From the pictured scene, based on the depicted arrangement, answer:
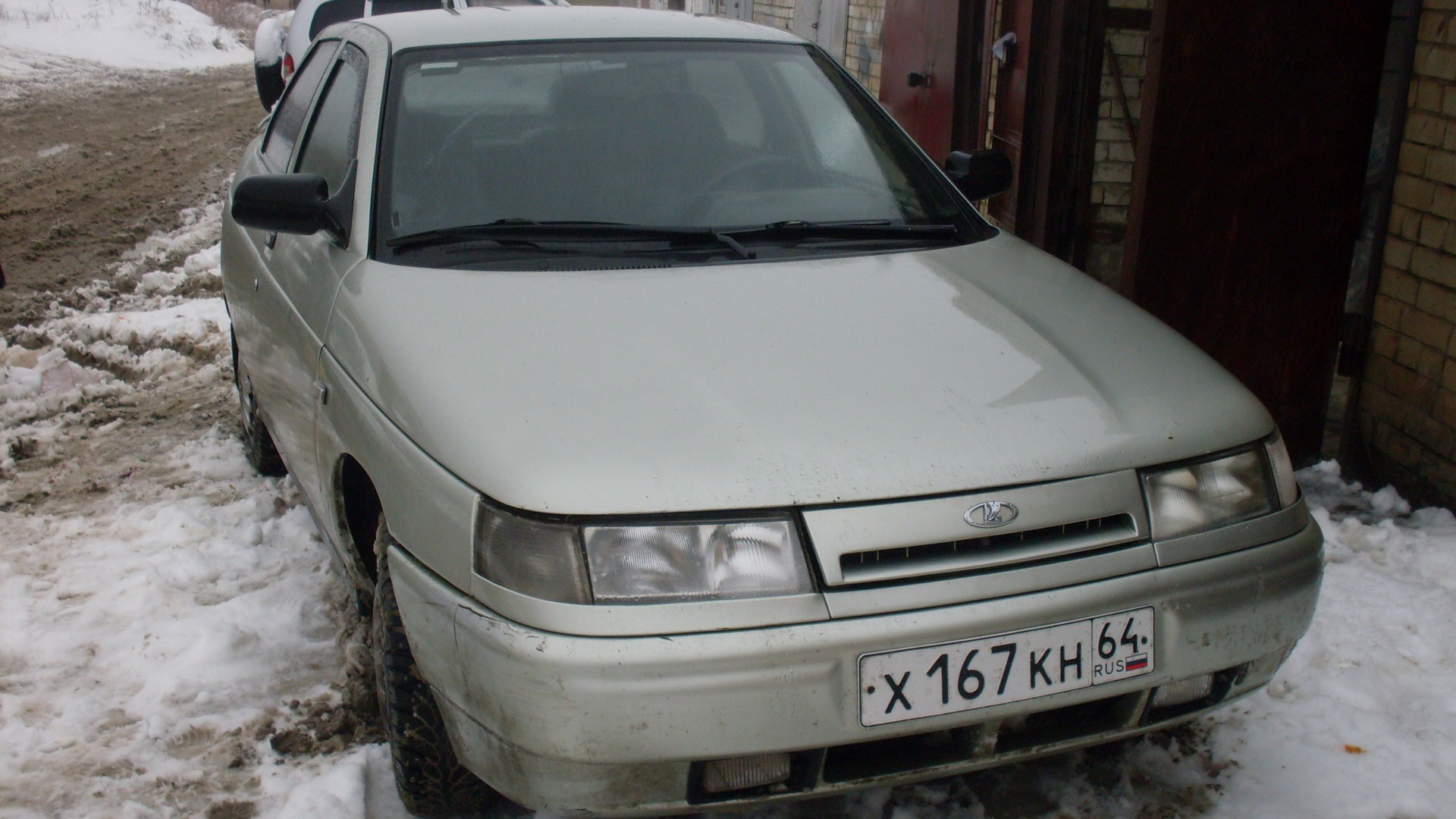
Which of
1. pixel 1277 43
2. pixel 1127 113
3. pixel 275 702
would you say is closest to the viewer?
pixel 275 702

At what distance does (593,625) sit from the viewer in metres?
1.97

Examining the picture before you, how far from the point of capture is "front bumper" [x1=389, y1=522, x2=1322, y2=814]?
1951mm

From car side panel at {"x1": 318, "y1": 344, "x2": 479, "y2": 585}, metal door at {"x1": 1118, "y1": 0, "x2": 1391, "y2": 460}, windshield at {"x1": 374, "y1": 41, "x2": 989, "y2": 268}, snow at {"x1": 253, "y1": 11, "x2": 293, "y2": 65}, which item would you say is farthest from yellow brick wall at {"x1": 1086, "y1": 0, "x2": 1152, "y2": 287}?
snow at {"x1": 253, "y1": 11, "x2": 293, "y2": 65}

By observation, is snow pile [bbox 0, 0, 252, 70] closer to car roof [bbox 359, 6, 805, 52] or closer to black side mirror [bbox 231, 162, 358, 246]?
car roof [bbox 359, 6, 805, 52]

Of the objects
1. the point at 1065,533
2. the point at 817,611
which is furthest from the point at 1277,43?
the point at 817,611

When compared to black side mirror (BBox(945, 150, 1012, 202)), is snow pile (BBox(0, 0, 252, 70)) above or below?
below

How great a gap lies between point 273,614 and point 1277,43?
3.46m

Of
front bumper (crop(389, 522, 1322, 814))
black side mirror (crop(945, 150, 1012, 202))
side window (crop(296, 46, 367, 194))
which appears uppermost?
side window (crop(296, 46, 367, 194))

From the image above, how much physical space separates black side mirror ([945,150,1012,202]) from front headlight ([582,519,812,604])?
68.6 inches

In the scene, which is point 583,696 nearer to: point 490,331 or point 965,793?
point 490,331

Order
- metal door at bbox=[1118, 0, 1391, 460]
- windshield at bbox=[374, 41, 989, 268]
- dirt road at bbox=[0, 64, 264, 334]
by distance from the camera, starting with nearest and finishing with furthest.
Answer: windshield at bbox=[374, 41, 989, 268] < metal door at bbox=[1118, 0, 1391, 460] < dirt road at bbox=[0, 64, 264, 334]

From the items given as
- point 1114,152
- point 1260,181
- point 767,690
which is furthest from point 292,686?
point 1114,152

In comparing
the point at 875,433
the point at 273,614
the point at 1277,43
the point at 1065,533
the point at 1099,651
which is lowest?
the point at 273,614

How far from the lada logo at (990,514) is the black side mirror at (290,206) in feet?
5.15
